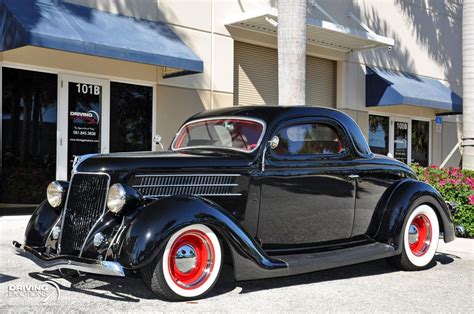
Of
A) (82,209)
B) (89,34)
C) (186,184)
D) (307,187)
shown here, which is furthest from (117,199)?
(89,34)

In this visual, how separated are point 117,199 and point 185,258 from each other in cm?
69

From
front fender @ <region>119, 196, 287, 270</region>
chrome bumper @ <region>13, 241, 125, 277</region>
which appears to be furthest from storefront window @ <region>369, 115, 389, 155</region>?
chrome bumper @ <region>13, 241, 125, 277</region>

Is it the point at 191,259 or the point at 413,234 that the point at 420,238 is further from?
the point at 191,259

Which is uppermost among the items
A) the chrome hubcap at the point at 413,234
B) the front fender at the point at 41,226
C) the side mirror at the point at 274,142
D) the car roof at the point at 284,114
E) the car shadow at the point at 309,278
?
the car roof at the point at 284,114

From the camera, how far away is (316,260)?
5090 mm

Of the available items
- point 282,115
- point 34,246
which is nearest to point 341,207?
point 282,115

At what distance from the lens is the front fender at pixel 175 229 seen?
13.6 feet

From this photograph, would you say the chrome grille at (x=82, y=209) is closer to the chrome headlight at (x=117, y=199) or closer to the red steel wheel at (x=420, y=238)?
the chrome headlight at (x=117, y=199)

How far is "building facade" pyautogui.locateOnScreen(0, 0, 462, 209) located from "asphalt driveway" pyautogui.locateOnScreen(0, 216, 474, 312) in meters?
4.09

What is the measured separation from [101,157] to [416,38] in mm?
13999

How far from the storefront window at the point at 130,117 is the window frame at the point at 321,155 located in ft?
19.3

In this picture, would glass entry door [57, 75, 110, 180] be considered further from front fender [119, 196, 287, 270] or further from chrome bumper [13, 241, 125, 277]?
front fender [119, 196, 287, 270]

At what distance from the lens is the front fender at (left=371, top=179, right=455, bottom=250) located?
580cm

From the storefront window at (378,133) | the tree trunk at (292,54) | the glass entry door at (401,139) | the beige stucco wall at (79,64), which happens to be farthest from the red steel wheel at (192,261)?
the glass entry door at (401,139)
